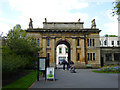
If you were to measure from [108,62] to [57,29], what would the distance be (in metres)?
17.1

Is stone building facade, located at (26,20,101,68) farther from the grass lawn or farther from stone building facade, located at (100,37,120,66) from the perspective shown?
the grass lawn

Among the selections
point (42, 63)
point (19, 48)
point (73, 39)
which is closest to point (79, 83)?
point (42, 63)

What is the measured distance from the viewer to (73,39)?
36.9 m

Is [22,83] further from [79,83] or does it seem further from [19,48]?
[19,48]

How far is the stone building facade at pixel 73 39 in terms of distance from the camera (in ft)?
119

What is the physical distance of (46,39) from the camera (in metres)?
36.7

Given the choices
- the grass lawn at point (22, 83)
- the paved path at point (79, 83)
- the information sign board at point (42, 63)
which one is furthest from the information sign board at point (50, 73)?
the grass lawn at point (22, 83)

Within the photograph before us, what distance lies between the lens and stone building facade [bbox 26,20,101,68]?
36375 millimetres

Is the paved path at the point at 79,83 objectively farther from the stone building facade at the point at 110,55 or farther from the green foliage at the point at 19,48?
the stone building facade at the point at 110,55

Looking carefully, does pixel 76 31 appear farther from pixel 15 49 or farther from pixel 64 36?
pixel 15 49

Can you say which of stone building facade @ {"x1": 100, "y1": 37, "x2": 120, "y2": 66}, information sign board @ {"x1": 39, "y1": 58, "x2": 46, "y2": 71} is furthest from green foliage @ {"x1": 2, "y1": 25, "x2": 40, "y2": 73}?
stone building facade @ {"x1": 100, "y1": 37, "x2": 120, "y2": 66}

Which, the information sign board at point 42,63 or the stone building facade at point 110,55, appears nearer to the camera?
the information sign board at point 42,63

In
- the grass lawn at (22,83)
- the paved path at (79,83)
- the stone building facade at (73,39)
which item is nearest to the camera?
the grass lawn at (22,83)

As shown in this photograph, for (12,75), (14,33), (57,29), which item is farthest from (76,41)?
(12,75)
